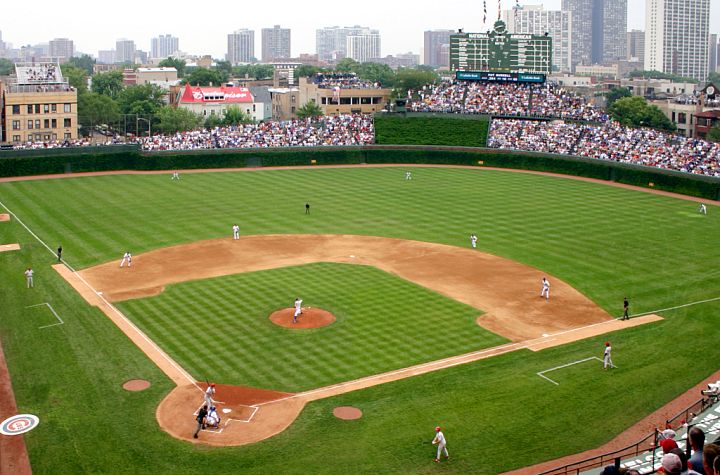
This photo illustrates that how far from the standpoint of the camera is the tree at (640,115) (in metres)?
118

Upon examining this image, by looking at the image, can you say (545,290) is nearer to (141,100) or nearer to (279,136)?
(279,136)

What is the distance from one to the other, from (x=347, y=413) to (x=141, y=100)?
118 meters

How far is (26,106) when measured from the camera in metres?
97.4

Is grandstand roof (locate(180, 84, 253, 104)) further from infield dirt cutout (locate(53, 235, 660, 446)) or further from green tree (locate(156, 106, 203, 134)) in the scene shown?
infield dirt cutout (locate(53, 235, 660, 446))

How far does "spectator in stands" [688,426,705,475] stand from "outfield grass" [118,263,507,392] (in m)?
17.6

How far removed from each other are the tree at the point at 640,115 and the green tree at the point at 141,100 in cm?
7565

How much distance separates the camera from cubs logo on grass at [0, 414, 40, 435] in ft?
81.4

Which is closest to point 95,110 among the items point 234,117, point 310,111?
point 234,117

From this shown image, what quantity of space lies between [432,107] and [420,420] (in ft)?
248

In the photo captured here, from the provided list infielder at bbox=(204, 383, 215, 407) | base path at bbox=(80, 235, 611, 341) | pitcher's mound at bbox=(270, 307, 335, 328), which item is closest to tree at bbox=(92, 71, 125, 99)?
base path at bbox=(80, 235, 611, 341)

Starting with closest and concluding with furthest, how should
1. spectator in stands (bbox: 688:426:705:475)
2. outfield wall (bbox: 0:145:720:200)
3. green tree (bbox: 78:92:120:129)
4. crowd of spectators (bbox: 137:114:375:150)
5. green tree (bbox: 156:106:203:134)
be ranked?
1. spectator in stands (bbox: 688:426:705:475)
2. outfield wall (bbox: 0:145:720:200)
3. crowd of spectators (bbox: 137:114:375:150)
4. green tree (bbox: 156:106:203:134)
5. green tree (bbox: 78:92:120:129)

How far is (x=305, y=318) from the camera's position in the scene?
3528 centimetres

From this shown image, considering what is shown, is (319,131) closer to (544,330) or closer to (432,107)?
(432,107)

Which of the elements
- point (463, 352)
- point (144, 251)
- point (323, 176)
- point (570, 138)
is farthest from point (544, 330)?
point (570, 138)
